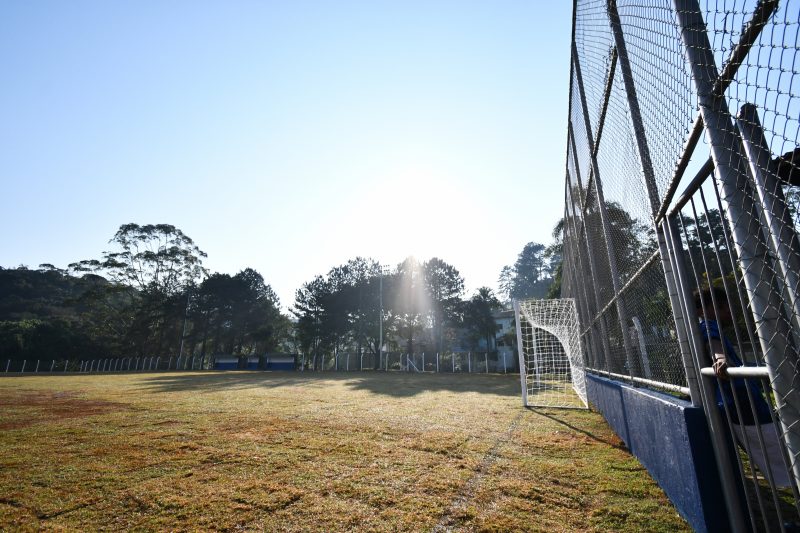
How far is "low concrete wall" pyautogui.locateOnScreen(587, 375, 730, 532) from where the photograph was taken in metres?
1.92

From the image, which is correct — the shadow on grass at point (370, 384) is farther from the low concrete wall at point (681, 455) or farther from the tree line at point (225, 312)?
the tree line at point (225, 312)

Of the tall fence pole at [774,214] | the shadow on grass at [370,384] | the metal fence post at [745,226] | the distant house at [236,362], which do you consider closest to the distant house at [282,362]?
the distant house at [236,362]

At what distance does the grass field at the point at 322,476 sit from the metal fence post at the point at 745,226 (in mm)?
1688

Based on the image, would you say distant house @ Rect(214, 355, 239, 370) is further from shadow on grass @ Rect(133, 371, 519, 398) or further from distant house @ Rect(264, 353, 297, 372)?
shadow on grass @ Rect(133, 371, 519, 398)

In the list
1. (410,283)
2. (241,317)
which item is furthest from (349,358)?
(241,317)

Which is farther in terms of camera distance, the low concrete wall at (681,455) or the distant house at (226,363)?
the distant house at (226,363)

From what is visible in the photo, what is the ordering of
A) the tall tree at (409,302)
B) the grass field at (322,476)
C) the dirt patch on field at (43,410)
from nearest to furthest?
the grass field at (322,476) < the dirt patch on field at (43,410) < the tall tree at (409,302)

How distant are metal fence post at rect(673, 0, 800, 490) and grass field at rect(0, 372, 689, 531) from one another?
1.69 metres

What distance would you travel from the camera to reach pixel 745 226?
1.26 metres

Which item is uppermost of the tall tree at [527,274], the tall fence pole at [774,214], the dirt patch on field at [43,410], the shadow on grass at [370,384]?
the tall tree at [527,274]

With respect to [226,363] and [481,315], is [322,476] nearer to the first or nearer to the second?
[481,315]

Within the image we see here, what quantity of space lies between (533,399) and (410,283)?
111 feet

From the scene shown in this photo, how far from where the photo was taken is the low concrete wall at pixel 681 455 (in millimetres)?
1922

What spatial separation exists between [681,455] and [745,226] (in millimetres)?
1650
